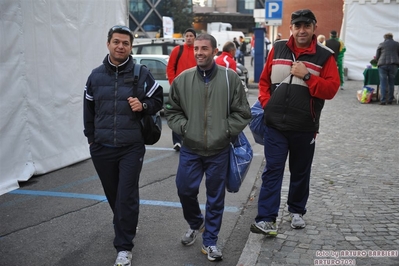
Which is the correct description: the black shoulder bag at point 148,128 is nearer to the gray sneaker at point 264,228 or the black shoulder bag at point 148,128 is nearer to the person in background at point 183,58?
the gray sneaker at point 264,228

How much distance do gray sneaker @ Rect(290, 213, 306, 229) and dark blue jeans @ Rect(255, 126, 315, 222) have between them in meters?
0.26

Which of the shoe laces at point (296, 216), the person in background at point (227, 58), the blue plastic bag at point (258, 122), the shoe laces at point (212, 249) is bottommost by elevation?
the shoe laces at point (212, 249)

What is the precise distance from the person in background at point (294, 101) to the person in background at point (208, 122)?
1.25ft

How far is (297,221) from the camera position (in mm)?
4484

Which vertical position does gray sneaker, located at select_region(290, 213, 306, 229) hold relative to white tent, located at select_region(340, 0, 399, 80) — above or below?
below

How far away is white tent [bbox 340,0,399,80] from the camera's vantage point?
18.0 m

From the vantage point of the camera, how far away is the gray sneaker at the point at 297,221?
14.6ft

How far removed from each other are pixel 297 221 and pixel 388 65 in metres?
9.71

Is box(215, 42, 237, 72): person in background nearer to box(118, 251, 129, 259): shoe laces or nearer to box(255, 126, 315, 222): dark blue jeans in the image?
box(255, 126, 315, 222): dark blue jeans

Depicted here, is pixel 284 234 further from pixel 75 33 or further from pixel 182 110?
pixel 75 33

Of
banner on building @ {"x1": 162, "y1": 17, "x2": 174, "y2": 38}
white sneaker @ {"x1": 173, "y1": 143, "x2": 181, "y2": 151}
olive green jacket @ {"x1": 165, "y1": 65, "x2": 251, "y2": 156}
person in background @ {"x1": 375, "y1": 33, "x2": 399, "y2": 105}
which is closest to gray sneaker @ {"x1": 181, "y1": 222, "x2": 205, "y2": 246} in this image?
olive green jacket @ {"x1": 165, "y1": 65, "x2": 251, "y2": 156}

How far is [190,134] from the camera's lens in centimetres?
393

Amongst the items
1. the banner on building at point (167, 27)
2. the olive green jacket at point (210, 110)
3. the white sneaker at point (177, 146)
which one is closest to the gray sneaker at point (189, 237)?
the olive green jacket at point (210, 110)

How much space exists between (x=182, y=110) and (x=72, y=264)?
1.66 meters
